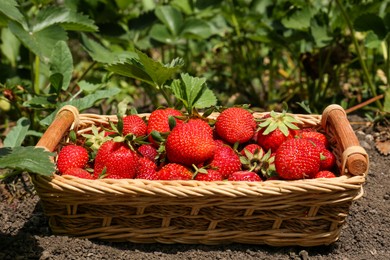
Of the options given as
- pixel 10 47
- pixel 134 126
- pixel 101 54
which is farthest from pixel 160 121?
pixel 10 47

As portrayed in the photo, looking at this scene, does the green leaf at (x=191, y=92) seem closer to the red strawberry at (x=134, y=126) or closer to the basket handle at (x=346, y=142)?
the red strawberry at (x=134, y=126)

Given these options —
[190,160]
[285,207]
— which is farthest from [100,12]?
[285,207]

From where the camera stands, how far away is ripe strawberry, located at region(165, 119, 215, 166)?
1770mm

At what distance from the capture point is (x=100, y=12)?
276 centimetres

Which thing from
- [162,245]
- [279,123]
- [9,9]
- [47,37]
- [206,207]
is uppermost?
[9,9]

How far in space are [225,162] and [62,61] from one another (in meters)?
0.81

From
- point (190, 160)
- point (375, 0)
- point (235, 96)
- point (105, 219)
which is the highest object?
point (375, 0)

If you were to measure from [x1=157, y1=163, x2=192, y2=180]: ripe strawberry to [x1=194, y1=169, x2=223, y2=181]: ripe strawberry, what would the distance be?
26 mm

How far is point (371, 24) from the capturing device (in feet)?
8.15

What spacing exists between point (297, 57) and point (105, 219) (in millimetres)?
1371

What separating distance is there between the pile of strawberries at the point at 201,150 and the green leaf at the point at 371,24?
697 mm

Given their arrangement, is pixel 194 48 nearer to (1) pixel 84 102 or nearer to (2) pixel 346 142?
(1) pixel 84 102

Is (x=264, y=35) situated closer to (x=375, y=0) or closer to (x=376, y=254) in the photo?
(x=375, y=0)

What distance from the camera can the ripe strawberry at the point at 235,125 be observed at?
1915 mm
